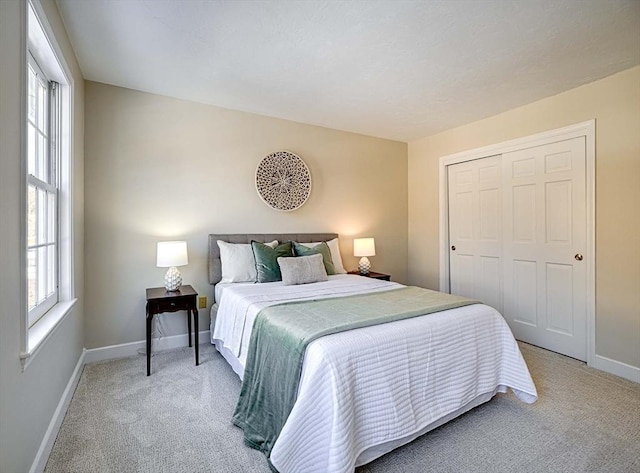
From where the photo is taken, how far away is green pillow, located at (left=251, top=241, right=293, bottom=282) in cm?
309

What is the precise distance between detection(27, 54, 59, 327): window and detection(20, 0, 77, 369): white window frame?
37 mm

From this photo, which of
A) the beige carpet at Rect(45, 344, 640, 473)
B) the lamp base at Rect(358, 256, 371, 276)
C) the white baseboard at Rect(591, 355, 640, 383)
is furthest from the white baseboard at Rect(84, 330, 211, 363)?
the white baseboard at Rect(591, 355, 640, 383)

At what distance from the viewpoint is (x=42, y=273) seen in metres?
1.96

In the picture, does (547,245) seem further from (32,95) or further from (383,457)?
(32,95)

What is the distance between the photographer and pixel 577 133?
9.59 feet

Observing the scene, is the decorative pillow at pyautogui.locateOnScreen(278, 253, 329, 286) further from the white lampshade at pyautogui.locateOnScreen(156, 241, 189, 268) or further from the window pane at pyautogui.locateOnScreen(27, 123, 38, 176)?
the window pane at pyautogui.locateOnScreen(27, 123, 38, 176)

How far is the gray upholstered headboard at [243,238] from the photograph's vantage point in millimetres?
3250

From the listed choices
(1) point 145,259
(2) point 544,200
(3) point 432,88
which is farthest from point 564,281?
(1) point 145,259

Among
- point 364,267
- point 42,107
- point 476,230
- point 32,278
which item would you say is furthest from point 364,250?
point 42,107

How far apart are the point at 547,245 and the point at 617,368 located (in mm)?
1152

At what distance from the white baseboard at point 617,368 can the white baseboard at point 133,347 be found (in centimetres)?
356

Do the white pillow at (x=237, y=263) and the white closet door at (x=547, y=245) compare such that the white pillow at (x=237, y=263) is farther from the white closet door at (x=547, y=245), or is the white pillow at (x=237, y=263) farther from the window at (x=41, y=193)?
the white closet door at (x=547, y=245)

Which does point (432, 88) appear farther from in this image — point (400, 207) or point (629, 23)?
point (400, 207)

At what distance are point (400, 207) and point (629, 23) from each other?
2.94 meters
